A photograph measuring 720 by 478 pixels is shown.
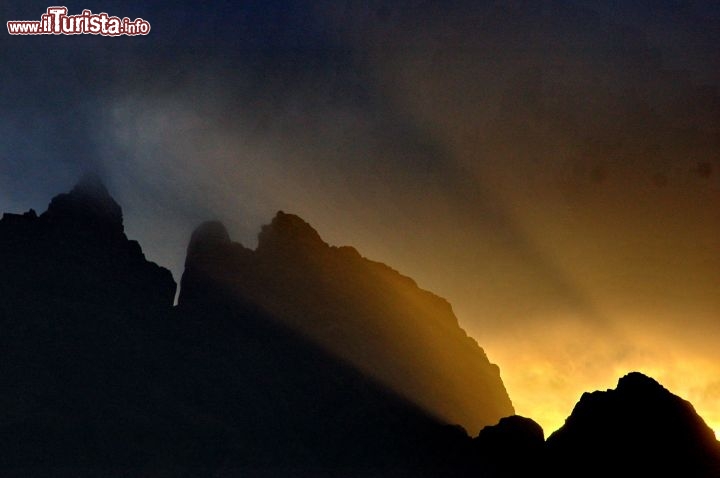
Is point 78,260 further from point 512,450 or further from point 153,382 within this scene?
point 512,450

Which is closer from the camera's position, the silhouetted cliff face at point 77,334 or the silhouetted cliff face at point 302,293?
the silhouetted cliff face at point 77,334

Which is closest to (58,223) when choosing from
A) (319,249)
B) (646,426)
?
(319,249)

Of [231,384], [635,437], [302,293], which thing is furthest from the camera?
[302,293]

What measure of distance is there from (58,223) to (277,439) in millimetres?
85682

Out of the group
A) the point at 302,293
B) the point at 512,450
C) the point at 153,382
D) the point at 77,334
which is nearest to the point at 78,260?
the point at 77,334

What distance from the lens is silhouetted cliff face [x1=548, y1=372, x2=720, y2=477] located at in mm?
103875

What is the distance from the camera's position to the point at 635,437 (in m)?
107

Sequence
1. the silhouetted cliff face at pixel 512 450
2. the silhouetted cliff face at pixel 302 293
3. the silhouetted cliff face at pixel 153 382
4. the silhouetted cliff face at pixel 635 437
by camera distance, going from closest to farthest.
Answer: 1. the silhouetted cliff face at pixel 635 437
2. the silhouetted cliff face at pixel 512 450
3. the silhouetted cliff face at pixel 153 382
4. the silhouetted cliff face at pixel 302 293

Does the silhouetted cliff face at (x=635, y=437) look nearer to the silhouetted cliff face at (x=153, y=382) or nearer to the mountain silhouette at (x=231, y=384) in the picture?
the mountain silhouette at (x=231, y=384)

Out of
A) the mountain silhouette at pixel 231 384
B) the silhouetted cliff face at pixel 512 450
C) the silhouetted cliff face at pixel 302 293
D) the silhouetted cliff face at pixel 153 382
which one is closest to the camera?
the mountain silhouette at pixel 231 384

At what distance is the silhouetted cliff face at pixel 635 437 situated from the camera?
341 feet

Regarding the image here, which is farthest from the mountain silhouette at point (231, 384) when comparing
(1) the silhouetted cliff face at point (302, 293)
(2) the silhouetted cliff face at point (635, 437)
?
(1) the silhouetted cliff face at point (302, 293)

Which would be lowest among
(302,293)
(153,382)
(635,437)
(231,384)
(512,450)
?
(512,450)

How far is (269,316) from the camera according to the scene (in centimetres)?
18025
